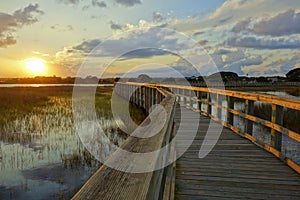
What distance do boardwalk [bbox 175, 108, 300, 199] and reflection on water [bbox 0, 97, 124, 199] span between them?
132 inches

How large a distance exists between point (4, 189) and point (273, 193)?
5.98m

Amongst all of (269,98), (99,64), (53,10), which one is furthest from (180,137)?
(99,64)

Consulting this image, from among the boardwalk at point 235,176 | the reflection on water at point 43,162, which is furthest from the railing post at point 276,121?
the reflection on water at point 43,162

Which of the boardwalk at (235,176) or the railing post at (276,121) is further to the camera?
the railing post at (276,121)

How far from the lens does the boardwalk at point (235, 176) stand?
3.27 m

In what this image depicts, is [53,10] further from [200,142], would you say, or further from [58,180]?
[200,142]

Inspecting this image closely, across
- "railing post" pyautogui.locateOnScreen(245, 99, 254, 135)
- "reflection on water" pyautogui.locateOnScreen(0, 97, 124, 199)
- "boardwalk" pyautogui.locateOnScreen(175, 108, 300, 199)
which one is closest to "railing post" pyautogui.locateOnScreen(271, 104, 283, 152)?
"boardwalk" pyautogui.locateOnScreen(175, 108, 300, 199)

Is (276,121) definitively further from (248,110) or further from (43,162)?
(43,162)

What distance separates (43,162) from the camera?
7918 millimetres

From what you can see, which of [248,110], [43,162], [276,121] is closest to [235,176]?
[276,121]

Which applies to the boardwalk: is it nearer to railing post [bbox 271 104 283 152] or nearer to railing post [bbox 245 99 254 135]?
railing post [bbox 271 104 283 152]

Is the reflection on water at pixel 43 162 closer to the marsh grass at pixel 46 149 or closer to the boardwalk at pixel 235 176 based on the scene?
the marsh grass at pixel 46 149

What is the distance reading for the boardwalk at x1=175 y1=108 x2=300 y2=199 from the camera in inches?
129

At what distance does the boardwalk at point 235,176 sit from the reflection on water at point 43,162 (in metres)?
3.35
